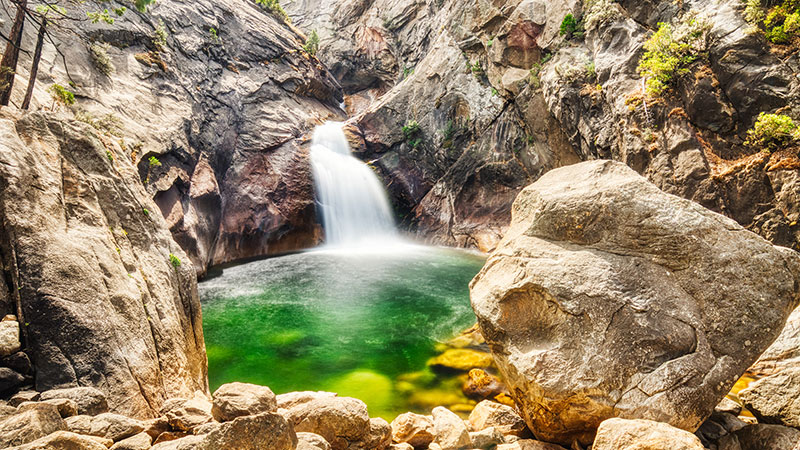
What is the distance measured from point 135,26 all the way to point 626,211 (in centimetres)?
2200

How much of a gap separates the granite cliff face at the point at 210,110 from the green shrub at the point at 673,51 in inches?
682

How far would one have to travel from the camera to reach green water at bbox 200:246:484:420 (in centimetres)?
775

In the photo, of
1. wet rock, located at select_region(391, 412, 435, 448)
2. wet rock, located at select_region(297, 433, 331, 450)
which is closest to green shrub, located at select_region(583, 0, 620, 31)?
wet rock, located at select_region(391, 412, 435, 448)

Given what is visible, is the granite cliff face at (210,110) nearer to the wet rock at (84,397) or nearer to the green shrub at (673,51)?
the wet rock at (84,397)

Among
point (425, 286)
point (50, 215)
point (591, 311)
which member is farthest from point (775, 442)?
point (425, 286)

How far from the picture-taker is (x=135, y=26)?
662 inches

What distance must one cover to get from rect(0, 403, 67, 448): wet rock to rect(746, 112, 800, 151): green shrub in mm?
14020

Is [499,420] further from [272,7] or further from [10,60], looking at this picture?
[272,7]

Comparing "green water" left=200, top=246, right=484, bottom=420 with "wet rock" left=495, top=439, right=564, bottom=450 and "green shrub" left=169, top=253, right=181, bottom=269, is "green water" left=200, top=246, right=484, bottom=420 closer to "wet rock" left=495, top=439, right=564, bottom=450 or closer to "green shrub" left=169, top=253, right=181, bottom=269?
"green shrub" left=169, top=253, right=181, bottom=269

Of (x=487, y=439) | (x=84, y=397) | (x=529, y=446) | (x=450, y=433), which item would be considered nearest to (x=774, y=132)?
(x=529, y=446)

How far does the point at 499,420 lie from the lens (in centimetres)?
499

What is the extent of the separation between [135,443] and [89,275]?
99.9 inches

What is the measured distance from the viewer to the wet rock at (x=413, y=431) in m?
4.25

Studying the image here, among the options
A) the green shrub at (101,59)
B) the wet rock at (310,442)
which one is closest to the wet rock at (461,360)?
the wet rock at (310,442)
